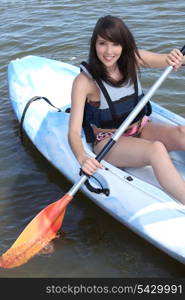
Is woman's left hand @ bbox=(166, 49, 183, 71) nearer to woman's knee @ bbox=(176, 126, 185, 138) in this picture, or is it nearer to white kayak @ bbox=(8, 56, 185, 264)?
woman's knee @ bbox=(176, 126, 185, 138)

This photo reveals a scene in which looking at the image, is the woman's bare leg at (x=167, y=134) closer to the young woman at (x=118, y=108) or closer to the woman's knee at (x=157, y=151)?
the young woman at (x=118, y=108)

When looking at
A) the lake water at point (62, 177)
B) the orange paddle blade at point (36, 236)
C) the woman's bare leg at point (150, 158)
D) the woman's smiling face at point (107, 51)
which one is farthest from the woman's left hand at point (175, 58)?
the lake water at point (62, 177)

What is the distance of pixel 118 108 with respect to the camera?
290 cm

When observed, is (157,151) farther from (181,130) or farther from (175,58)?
(175,58)

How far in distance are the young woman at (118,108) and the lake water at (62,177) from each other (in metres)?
0.50

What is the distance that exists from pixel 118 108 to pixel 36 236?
92 cm

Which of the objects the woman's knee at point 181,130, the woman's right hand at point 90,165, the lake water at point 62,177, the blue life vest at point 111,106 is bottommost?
the lake water at point 62,177

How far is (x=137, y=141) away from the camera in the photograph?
2869mm

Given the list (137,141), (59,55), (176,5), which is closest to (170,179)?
(137,141)

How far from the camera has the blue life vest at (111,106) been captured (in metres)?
2.85

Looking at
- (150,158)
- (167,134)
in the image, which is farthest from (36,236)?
(167,134)

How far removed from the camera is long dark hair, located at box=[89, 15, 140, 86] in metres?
2.59

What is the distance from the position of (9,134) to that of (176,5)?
10.5 feet

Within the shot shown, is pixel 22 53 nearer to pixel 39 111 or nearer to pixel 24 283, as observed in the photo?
pixel 39 111
